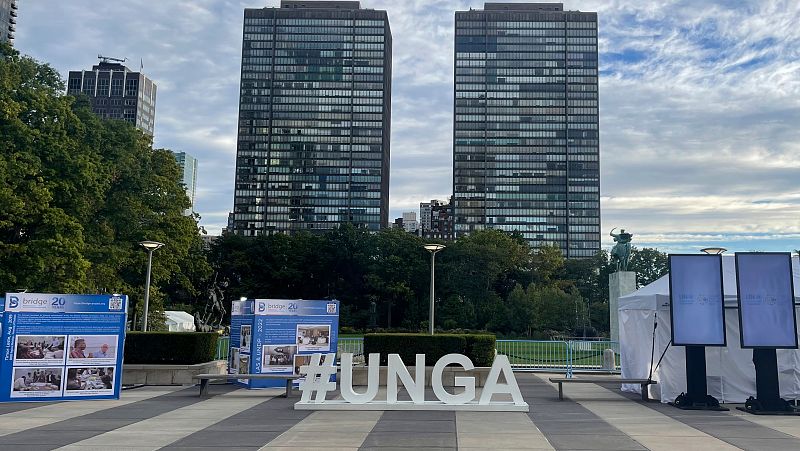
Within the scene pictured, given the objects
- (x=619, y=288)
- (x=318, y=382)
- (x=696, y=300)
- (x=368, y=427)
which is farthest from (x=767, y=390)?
(x=619, y=288)

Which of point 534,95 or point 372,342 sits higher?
point 534,95

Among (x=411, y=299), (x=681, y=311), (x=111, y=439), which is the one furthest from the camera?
(x=411, y=299)

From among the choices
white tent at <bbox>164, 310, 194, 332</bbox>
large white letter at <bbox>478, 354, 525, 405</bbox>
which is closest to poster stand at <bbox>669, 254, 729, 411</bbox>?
large white letter at <bbox>478, 354, 525, 405</bbox>

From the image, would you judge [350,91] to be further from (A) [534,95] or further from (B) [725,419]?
(B) [725,419]

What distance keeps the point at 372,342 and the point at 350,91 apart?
503ft

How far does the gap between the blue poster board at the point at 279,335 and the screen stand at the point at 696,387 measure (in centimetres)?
922

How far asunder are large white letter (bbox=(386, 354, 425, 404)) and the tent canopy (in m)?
6.64

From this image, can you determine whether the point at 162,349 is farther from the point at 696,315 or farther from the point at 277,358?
the point at 696,315

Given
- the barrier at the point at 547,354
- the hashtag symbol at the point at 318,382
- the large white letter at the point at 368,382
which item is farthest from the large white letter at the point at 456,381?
the barrier at the point at 547,354

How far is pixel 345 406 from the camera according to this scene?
13.9m

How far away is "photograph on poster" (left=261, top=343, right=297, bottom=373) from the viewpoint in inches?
730

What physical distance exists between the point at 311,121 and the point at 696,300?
155759 millimetres

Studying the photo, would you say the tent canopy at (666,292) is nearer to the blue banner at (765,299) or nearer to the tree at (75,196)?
the blue banner at (765,299)

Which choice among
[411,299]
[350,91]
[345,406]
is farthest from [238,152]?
[345,406]
